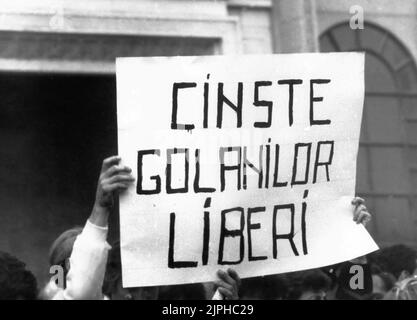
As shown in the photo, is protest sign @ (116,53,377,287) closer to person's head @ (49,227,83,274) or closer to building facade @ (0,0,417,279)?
person's head @ (49,227,83,274)

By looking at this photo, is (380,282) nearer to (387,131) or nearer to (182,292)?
(182,292)

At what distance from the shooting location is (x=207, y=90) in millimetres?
3268

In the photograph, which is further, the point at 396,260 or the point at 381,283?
the point at 396,260

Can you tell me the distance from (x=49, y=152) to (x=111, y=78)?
53 centimetres

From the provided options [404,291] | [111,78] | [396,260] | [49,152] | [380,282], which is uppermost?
[111,78]

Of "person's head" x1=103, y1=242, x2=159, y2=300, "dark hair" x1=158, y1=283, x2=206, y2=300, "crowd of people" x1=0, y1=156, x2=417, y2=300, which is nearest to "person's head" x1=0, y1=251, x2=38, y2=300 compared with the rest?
"crowd of people" x1=0, y1=156, x2=417, y2=300

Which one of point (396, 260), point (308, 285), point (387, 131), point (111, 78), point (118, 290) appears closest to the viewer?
point (118, 290)

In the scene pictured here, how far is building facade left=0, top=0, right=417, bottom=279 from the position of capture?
5840mm

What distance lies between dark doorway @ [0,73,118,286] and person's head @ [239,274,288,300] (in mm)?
2109

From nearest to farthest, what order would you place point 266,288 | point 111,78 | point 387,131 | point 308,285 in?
point 308,285 < point 266,288 < point 111,78 < point 387,131

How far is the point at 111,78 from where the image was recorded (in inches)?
238

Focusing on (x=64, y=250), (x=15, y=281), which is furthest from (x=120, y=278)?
(x=15, y=281)

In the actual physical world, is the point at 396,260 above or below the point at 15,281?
above

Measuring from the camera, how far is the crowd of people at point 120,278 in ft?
9.57
